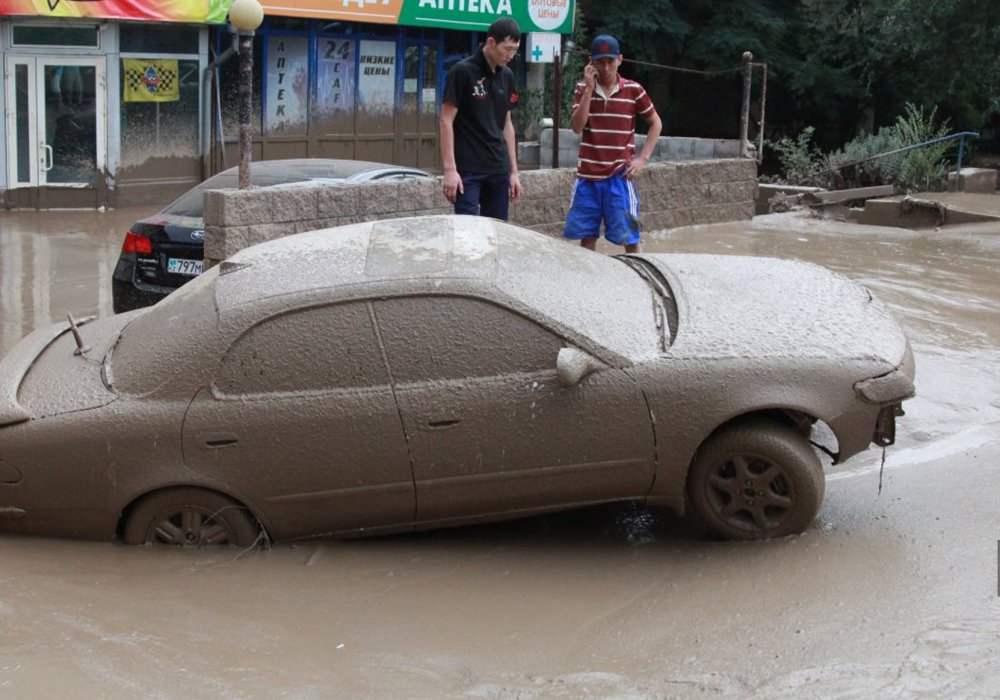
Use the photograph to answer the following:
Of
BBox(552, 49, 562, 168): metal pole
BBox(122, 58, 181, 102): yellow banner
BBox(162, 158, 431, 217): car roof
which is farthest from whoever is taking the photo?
BBox(122, 58, 181, 102): yellow banner

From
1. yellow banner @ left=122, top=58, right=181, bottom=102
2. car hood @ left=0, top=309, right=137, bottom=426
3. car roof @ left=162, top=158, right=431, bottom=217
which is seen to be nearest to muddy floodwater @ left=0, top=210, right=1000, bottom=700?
car hood @ left=0, top=309, right=137, bottom=426

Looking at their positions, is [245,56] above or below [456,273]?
above

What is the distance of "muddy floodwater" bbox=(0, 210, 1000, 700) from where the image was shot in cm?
430

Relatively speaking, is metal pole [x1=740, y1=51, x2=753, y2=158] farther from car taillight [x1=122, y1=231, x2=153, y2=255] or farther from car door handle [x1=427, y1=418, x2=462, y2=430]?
car door handle [x1=427, y1=418, x2=462, y2=430]

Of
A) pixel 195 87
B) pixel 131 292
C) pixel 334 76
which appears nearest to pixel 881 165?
pixel 334 76

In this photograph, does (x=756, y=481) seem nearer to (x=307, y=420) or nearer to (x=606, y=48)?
(x=307, y=420)

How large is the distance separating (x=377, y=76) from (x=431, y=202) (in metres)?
11.3

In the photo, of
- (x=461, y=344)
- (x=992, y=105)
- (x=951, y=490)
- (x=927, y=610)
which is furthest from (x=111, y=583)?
(x=992, y=105)

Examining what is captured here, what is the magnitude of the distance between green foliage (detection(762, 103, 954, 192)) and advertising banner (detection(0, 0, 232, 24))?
8988mm

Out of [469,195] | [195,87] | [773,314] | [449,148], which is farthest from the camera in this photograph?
[195,87]

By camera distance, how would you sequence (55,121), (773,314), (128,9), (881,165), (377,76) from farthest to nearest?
(377,76)
(881,165)
(55,121)
(128,9)
(773,314)

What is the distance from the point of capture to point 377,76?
2138cm

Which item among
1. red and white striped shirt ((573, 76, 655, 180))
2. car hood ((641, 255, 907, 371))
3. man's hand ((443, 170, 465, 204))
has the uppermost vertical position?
red and white striped shirt ((573, 76, 655, 180))

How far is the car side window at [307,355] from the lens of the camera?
5.23 metres
